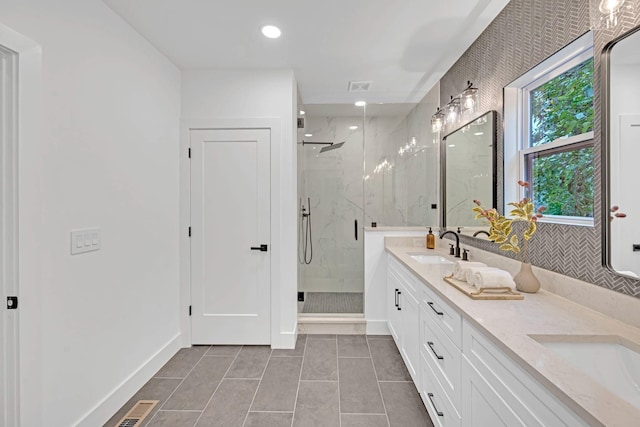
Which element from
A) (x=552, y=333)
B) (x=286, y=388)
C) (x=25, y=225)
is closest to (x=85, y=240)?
(x=25, y=225)

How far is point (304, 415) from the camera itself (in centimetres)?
193

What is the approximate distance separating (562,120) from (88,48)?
8.82 ft

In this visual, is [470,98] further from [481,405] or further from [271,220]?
[481,405]

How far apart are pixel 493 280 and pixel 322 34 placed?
2.02m

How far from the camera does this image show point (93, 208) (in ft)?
6.04

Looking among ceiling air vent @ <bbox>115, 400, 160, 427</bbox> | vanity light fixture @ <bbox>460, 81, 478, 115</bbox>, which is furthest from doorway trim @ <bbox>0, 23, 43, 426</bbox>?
vanity light fixture @ <bbox>460, 81, 478, 115</bbox>

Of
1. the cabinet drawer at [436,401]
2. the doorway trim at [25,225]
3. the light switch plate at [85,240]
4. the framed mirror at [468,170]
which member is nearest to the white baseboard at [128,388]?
the doorway trim at [25,225]

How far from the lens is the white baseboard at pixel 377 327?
3.18 metres

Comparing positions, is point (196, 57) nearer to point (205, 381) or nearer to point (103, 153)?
point (103, 153)

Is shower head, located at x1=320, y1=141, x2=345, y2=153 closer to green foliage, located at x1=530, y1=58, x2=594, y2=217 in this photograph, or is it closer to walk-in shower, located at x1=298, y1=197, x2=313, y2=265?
walk-in shower, located at x1=298, y1=197, x2=313, y2=265

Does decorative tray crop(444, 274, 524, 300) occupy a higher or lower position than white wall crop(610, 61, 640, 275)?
lower

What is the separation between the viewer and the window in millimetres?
1425

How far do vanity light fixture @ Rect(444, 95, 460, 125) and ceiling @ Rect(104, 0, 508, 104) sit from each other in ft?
1.32

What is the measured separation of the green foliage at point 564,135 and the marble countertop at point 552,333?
0.47 m
